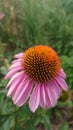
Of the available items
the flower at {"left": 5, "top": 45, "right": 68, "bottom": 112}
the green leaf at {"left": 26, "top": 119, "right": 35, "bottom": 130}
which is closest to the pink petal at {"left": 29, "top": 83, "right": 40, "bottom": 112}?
the flower at {"left": 5, "top": 45, "right": 68, "bottom": 112}

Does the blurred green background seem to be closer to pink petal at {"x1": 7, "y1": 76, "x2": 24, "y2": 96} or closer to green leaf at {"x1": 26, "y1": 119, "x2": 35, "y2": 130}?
green leaf at {"x1": 26, "y1": 119, "x2": 35, "y2": 130}

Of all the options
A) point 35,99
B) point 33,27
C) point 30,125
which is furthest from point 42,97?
point 33,27

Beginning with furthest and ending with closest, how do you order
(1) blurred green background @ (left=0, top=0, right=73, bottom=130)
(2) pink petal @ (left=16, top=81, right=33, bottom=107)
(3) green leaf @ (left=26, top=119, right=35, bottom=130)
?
(1) blurred green background @ (left=0, top=0, right=73, bottom=130) → (3) green leaf @ (left=26, top=119, right=35, bottom=130) → (2) pink petal @ (left=16, top=81, right=33, bottom=107)

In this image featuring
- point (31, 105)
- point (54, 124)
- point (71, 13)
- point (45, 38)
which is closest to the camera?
point (31, 105)

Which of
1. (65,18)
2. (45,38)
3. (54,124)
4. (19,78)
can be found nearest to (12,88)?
(19,78)

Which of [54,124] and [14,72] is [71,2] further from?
[14,72]

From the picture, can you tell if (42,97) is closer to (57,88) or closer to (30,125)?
(57,88)

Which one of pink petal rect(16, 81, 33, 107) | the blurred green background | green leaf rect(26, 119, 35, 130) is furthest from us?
the blurred green background
